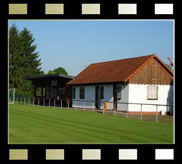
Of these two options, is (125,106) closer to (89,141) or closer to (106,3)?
(89,141)

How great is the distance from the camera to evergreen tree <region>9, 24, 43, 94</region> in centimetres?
6488

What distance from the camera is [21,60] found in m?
65.9

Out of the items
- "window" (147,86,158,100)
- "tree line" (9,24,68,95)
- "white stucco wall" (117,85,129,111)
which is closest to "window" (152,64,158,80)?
"window" (147,86,158,100)

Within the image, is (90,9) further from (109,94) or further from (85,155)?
(109,94)

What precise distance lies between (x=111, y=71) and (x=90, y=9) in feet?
90.4

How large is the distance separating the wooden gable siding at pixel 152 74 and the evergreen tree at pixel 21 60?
1513 inches

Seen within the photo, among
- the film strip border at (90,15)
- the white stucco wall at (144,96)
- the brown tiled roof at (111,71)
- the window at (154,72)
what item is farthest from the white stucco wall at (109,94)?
the film strip border at (90,15)

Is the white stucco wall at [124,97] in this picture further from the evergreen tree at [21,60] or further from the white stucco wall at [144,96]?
the evergreen tree at [21,60]

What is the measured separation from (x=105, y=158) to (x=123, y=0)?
2469 millimetres

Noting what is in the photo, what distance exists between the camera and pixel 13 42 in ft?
213

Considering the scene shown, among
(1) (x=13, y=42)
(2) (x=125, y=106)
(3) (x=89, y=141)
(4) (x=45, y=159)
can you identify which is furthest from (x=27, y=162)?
(1) (x=13, y=42)

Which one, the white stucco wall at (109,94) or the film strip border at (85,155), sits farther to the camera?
the white stucco wall at (109,94)

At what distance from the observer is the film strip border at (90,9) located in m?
5.66

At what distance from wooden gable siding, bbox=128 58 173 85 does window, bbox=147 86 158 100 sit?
510 millimetres
